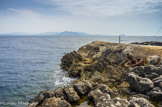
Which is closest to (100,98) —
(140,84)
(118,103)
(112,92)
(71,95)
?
(118,103)

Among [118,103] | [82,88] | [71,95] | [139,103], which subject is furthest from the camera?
[82,88]

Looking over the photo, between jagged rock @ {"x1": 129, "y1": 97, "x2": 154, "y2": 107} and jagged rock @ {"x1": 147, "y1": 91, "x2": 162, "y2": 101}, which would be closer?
jagged rock @ {"x1": 129, "y1": 97, "x2": 154, "y2": 107}

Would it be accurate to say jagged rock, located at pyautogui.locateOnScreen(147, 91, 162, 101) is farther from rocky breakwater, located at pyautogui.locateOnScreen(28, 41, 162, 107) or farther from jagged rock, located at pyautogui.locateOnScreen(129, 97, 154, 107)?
jagged rock, located at pyautogui.locateOnScreen(129, 97, 154, 107)

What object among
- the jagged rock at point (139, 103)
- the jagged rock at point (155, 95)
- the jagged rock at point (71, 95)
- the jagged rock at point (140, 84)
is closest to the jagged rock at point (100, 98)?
the jagged rock at point (71, 95)

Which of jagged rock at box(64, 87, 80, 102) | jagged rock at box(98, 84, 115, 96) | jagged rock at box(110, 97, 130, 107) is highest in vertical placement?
jagged rock at box(110, 97, 130, 107)

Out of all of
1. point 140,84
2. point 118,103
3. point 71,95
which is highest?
point 140,84

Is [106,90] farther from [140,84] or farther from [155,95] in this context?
[155,95]

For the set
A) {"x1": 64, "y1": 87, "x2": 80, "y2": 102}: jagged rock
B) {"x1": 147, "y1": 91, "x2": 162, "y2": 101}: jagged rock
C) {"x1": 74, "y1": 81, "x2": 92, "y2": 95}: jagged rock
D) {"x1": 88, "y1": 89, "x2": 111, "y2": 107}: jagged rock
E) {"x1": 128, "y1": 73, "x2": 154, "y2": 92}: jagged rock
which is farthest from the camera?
{"x1": 74, "y1": 81, "x2": 92, "y2": 95}: jagged rock

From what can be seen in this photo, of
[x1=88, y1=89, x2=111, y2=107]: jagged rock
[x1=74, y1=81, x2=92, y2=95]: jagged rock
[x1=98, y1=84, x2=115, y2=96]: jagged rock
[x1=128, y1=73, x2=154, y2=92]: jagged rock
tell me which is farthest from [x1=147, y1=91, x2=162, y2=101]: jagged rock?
[x1=74, y1=81, x2=92, y2=95]: jagged rock

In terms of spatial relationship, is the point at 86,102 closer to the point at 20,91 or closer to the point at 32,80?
the point at 20,91

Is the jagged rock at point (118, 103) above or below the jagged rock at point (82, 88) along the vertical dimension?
above

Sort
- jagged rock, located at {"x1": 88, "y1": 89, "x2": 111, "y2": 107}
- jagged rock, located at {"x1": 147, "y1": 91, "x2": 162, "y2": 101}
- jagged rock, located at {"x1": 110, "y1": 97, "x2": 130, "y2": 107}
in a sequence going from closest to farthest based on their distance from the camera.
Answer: jagged rock, located at {"x1": 110, "y1": 97, "x2": 130, "y2": 107} → jagged rock, located at {"x1": 88, "y1": 89, "x2": 111, "y2": 107} → jagged rock, located at {"x1": 147, "y1": 91, "x2": 162, "y2": 101}

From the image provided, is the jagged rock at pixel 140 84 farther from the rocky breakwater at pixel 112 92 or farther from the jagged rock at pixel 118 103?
the jagged rock at pixel 118 103

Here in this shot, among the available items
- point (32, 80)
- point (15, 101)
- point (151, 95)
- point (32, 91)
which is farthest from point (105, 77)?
point (32, 80)
